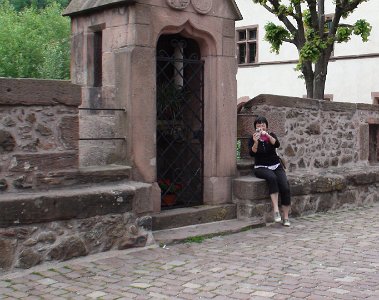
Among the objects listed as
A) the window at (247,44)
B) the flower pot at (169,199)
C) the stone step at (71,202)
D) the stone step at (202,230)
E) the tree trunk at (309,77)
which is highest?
the window at (247,44)

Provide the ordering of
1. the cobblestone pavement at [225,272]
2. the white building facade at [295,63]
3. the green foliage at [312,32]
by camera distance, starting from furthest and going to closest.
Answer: the white building facade at [295,63], the green foliage at [312,32], the cobblestone pavement at [225,272]

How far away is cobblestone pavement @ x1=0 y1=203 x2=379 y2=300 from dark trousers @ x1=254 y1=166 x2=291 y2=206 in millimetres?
820

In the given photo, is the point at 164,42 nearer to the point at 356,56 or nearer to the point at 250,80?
the point at 356,56

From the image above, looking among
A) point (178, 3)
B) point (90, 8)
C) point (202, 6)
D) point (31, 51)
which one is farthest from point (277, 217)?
point (31, 51)

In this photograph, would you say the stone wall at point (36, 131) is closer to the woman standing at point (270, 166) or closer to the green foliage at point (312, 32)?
the woman standing at point (270, 166)

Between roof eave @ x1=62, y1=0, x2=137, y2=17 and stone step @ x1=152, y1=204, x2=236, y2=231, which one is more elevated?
roof eave @ x1=62, y1=0, x2=137, y2=17

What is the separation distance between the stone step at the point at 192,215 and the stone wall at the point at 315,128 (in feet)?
3.90

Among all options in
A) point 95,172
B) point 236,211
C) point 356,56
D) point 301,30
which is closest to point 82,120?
point 95,172

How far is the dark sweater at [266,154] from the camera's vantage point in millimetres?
8461

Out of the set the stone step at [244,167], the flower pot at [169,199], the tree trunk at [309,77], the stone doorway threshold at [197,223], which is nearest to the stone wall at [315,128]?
the stone step at [244,167]

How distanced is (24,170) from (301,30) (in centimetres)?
1135

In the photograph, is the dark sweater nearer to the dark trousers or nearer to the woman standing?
the woman standing

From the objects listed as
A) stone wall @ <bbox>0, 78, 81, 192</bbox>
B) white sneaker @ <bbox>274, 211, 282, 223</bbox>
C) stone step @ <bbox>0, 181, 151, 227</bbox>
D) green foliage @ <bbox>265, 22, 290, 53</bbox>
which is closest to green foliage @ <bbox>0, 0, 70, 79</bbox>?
green foliage @ <bbox>265, 22, 290, 53</bbox>

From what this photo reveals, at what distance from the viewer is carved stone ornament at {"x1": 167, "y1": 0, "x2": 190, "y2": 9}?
7.48m
